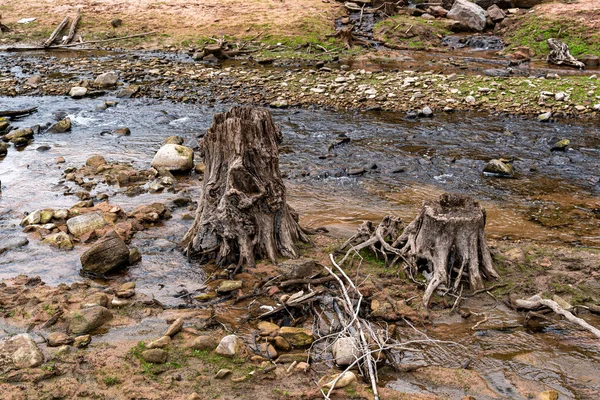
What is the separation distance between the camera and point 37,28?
27812 millimetres

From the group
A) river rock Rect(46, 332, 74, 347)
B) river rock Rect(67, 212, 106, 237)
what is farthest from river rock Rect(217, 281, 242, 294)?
river rock Rect(67, 212, 106, 237)

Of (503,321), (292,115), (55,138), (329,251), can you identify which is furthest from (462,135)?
(55,138)

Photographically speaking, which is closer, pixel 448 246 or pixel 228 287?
pixel 228 287

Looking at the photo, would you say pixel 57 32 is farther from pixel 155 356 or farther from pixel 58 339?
pixel 155 356

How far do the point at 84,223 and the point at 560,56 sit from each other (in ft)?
65.0

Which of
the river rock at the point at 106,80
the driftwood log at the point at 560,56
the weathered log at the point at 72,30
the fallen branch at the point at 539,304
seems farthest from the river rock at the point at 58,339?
the weathered log at the point at 72,30

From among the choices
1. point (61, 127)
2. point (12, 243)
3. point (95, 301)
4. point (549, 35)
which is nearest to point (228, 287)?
point (95, 301)

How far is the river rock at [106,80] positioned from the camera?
1978 centimetres

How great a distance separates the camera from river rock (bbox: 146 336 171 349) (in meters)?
5.76

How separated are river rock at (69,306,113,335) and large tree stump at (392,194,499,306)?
3.77 m

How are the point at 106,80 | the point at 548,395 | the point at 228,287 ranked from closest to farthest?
the point at 548,395 → the point at 228,287 → the point at 106,80

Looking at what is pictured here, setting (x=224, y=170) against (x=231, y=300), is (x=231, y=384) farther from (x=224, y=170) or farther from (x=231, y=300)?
(x=224, y=170)

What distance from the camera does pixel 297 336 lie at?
235 inches

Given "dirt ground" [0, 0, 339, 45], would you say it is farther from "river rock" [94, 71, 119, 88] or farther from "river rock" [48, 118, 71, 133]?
"river rock" [48, 118, 71, 133]
